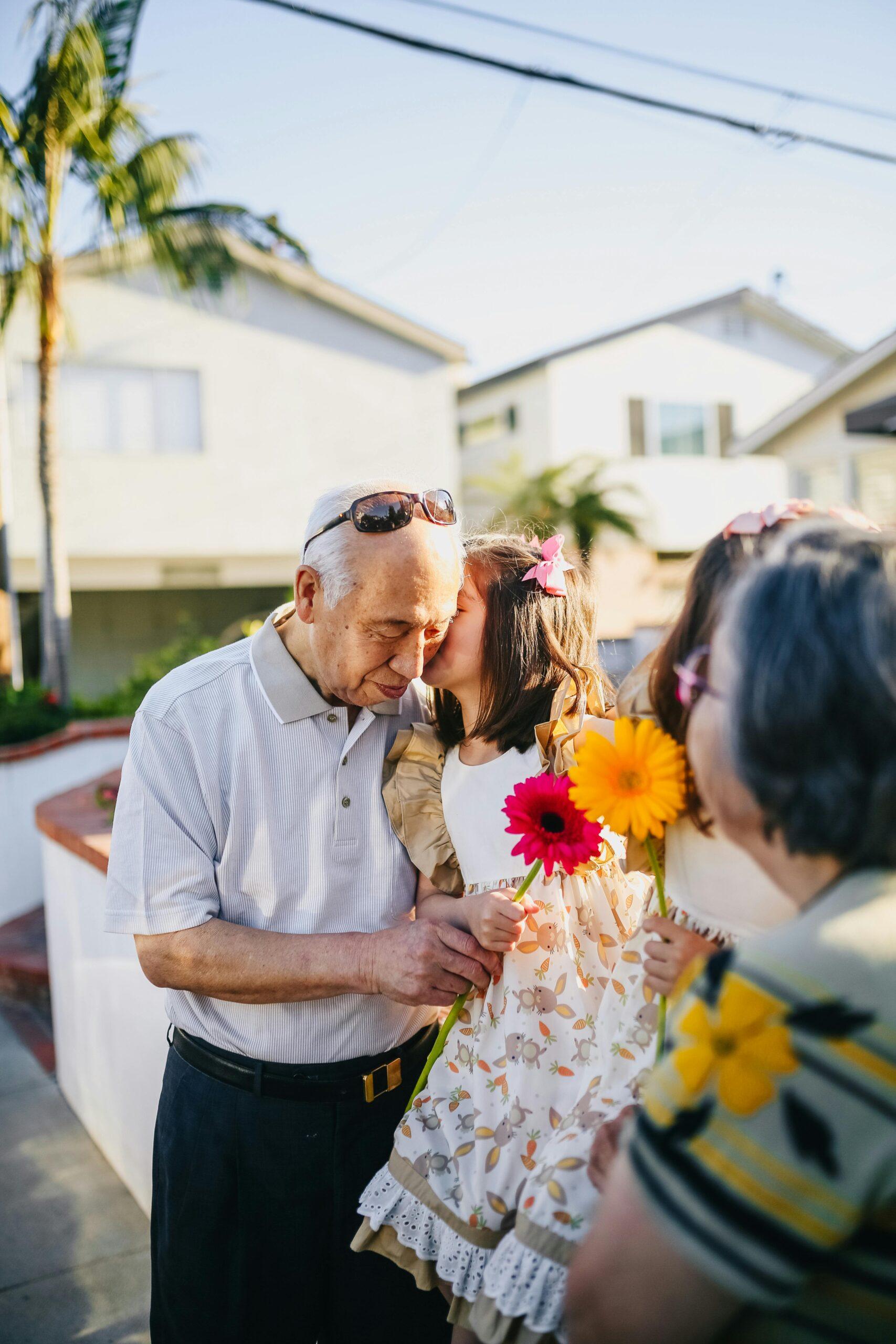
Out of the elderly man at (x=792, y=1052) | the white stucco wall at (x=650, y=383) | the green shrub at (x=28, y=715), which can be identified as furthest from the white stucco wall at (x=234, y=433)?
the elderly man at (x=792, y=1052)

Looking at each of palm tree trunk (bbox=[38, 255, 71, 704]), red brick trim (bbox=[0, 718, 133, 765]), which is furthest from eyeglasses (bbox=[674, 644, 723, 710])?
palm tree trunk (bbox=[38, 255, 71, 704])

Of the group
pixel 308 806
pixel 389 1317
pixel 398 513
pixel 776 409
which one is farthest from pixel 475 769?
pixel 776 409

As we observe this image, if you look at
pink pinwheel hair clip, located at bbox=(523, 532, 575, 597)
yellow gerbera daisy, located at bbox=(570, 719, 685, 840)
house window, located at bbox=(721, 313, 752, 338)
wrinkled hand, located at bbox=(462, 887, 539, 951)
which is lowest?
wrinkled hand, located at bbox=(462, 887, 539, 951)

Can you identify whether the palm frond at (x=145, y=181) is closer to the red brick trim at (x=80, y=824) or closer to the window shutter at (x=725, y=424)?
the red brick trim at (x=80, y=824)

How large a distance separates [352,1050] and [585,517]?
1840 cm

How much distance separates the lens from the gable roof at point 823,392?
45.9ft

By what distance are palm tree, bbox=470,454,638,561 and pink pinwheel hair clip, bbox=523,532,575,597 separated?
57.2ft

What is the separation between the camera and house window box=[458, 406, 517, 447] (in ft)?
71.0

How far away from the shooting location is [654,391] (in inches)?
851

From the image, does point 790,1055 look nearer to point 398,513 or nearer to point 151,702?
point 398,513

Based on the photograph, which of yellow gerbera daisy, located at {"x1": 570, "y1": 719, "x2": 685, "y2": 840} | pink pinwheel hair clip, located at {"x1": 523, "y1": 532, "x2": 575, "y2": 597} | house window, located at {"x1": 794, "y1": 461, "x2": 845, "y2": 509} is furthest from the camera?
house window, located at {"x1": 794, "y1": 461, "x2": 845, "y2": 509}

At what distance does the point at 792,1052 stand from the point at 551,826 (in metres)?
0.84

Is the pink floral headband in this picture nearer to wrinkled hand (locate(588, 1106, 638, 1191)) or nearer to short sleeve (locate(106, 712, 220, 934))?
wrinkled hand (locate(588, 1106, 638, 1191))

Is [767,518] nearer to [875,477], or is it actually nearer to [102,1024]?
[102,1024]
